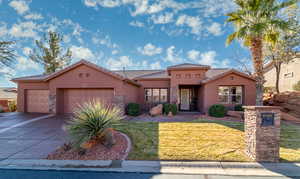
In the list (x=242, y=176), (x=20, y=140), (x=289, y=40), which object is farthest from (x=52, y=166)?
(x=289, y=40)

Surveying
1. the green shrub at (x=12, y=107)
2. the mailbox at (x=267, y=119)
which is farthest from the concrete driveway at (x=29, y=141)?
the green shrub at (x=12, y=107)

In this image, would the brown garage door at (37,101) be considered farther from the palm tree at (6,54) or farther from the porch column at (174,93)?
the porch column at (174,93)

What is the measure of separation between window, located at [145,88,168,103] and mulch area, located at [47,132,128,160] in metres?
10.1

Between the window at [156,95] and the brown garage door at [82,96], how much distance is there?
4762 mm

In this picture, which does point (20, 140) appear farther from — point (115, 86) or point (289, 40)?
point (289, 40)

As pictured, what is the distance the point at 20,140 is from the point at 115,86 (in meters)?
6.54

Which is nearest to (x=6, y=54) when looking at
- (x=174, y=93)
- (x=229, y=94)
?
(x=174, y=93)

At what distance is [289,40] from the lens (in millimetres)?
12234

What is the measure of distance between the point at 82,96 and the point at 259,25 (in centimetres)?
1425

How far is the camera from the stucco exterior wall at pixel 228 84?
41.0 ft

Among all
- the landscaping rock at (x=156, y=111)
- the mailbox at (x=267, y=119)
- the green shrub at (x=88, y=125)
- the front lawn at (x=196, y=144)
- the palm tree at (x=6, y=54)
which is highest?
the palm tree at (x=6, y=54)

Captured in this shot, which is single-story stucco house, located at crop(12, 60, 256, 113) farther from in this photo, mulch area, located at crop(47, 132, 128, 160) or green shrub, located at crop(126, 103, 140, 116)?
mulch area, located at crop(47, 132, 128, 160)

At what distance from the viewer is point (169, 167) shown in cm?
406

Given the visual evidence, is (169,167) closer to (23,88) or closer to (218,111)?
(218,111)
